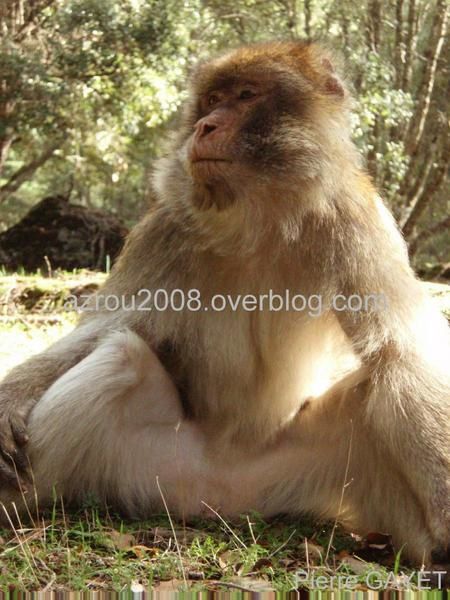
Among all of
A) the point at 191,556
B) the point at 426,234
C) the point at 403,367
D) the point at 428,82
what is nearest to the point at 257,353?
the point at 403,367

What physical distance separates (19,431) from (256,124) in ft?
5.51

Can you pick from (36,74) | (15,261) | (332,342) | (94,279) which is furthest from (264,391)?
(36,74)

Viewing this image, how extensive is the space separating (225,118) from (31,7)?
1221 cm

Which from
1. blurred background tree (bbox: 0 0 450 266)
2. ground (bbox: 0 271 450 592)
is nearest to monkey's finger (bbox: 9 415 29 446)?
ground (bbox: 0 271 450 592)

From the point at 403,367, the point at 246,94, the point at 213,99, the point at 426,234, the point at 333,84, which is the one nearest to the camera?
the point at 403,367

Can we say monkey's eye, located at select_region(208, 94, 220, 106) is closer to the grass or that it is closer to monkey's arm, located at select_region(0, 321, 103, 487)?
monkey's arm, located at select_region(0, 321, 103, 487)

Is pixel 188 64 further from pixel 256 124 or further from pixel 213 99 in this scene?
pixel 256 124

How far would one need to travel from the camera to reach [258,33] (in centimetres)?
1409

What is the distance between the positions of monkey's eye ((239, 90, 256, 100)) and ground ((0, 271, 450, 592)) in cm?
182

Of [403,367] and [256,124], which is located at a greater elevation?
[256,124]

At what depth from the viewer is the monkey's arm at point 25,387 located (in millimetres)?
3777

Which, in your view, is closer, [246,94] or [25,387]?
[246,94]

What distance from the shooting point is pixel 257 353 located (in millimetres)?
3922

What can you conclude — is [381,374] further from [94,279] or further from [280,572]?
[94,279]
